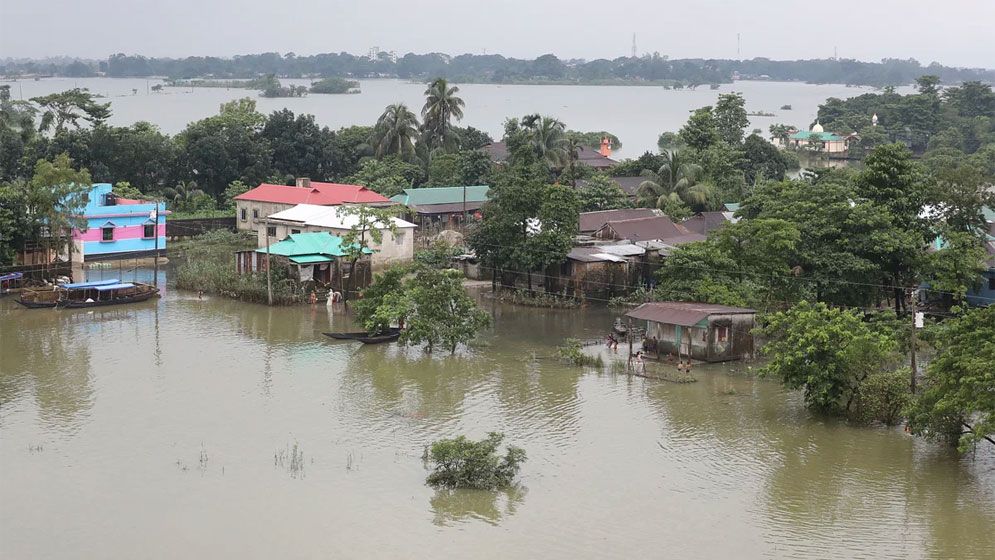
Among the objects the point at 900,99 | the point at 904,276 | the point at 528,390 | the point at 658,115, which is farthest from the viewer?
the point at 658,115

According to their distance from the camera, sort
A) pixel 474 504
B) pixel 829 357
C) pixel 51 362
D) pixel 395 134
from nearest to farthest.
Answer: pixel 474 504
pixel 829 357
pixel 51 362
pixel 395 134

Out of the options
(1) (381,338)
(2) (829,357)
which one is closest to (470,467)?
(2) (829,357)

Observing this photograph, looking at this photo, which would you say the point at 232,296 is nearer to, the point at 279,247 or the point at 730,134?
the point at 279,247

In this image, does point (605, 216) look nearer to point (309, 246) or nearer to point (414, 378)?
point (309, 246)

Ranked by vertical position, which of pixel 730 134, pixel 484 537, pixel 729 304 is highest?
pixel 730 134

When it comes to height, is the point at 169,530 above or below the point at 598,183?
below

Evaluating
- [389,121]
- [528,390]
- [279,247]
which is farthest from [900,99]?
[528,390]

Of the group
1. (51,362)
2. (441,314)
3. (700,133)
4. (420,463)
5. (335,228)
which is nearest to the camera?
(420,463)
